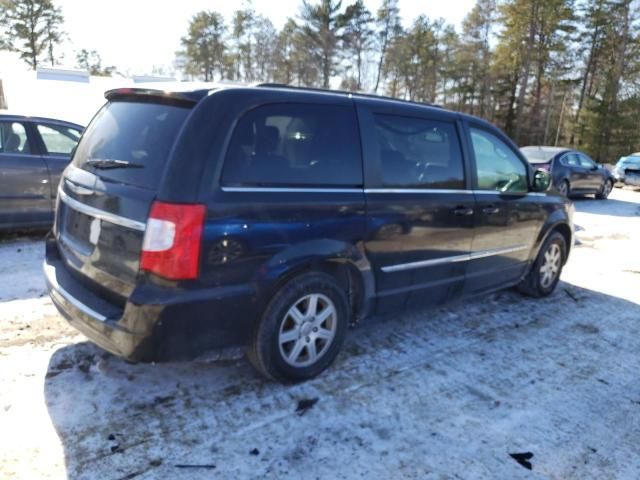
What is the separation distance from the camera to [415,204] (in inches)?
139

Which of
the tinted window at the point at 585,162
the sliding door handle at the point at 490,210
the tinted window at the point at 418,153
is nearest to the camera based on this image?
the tinted window at the point at 418,153

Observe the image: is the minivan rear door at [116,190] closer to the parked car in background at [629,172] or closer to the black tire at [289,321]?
the black tire at [289,321]

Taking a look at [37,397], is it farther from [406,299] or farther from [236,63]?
[236,63]

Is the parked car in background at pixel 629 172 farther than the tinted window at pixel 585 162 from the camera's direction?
Yes

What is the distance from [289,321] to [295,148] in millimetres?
1053

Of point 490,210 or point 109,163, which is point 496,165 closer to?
point 490,210

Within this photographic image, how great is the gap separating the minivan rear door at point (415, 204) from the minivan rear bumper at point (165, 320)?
3.37ft

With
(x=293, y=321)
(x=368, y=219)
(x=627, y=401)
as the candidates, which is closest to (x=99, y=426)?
(x=293, y=321)

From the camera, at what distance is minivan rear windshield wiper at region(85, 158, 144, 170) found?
2772 mm

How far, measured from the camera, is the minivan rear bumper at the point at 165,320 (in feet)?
8.31

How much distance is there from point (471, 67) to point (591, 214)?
32494 millimetres

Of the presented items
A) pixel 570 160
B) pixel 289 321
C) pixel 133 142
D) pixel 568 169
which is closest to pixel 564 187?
pixel 568 169

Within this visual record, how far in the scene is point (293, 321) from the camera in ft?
10.1

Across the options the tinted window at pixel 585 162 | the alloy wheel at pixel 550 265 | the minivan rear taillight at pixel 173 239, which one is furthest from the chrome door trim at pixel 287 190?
the tinted window at pixel 585 162
